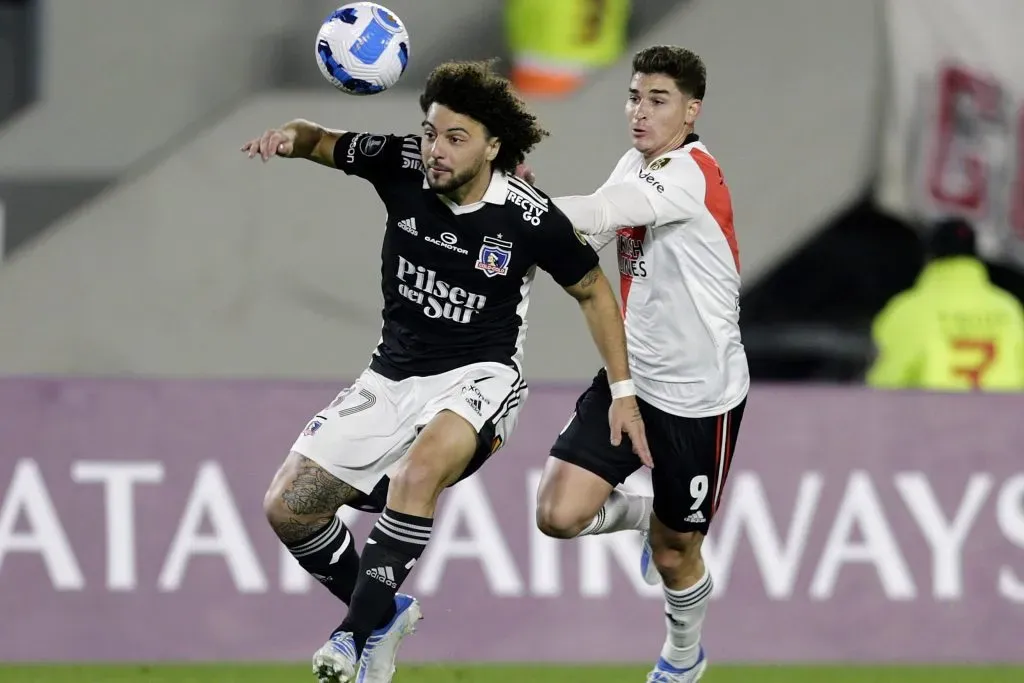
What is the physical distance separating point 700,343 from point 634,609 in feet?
7.02

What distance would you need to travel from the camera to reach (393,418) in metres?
6.46

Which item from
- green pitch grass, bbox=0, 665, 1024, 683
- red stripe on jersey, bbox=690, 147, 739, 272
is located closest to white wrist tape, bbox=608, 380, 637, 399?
red stripe on jersey, bbox=690, 147, 739, 272

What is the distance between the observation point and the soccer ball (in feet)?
20.5

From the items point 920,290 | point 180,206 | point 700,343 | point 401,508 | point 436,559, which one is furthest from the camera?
point 180,206

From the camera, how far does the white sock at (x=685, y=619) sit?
23.0ft

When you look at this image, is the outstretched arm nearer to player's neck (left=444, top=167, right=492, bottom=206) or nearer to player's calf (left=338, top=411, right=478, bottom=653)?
player's neck (left=444, top=167, right=492, bottom=206)

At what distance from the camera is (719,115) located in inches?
452

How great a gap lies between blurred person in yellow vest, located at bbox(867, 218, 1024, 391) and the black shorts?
3281mm

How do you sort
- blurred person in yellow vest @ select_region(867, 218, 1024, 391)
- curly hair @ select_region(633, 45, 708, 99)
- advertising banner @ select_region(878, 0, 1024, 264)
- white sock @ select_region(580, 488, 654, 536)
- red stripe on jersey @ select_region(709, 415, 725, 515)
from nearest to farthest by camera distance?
1. curly hair @ select_region(633, 45, 708, 99)
2. red stripe on jersey @ select_region(709, 415, 725, 515)
3. white sock @ select_region(580, 488, 654, 536)
4. blurred person in yellow vest @ select_region(867, 218, 1024, 391)
5. advertising banner @ select_region(878, 0, 1024, 264)

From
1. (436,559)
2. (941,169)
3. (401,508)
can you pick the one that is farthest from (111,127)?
(401,508)

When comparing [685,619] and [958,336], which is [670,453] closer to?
[685,619]

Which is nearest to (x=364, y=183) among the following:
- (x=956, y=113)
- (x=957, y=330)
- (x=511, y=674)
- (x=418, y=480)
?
(x=957, y=330)

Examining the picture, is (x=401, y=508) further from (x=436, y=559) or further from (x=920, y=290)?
(x=920, y=290)

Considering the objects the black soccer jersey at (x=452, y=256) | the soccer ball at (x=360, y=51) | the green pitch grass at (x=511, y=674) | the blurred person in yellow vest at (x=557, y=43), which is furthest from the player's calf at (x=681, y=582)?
the blurred person in yellow vest at (x=557, y=43)
